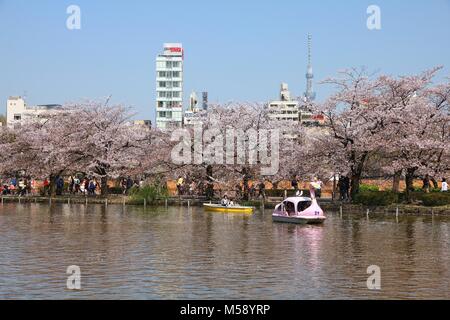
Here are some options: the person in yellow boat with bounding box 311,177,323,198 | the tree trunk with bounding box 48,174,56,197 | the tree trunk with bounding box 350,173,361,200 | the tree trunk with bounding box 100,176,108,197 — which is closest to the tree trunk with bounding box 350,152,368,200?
the tree trunk with bounding box 350,173,361,200

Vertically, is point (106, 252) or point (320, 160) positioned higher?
point (320, 160)

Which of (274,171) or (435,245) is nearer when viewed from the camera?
(435,245)

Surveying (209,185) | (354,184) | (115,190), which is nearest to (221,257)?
(354,184)

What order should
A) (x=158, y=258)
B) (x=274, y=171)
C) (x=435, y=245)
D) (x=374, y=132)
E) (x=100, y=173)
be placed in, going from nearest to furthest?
(x=158, y=258) → (x=435, y=245) → (x=374, y=132) → (x=274, y=171) → (x=100, y=173)

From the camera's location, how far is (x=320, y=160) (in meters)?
59.5

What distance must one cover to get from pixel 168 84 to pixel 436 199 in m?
136

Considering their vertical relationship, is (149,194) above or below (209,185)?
below

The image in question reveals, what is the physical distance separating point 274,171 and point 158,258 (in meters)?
34.3

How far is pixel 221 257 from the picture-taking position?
2980 centimetres

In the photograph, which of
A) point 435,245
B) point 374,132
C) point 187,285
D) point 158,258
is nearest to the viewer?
point 187,285

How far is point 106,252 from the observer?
30906mm

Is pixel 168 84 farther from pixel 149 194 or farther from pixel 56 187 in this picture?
pixel 149 194
